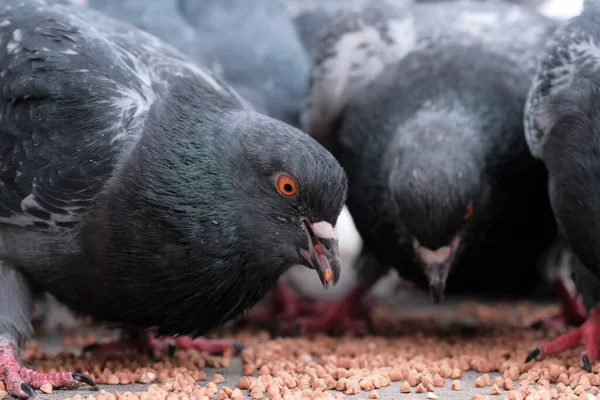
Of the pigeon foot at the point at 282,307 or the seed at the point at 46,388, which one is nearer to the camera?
the seed at the point at 46,388

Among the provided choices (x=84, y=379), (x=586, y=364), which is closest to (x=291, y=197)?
(x=84, y=379)

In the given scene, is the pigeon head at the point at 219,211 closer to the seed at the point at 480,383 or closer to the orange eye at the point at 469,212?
the seed at the point at 480,383

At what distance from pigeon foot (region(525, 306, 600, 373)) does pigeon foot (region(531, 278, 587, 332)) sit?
1337mm

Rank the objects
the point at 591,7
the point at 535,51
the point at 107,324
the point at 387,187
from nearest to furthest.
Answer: the point at 107,324 → the point at 591,7 → the point at 387,187 → the point at 535,51

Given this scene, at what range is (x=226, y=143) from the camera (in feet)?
14.9

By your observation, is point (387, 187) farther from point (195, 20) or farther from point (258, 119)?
point (195, 20)

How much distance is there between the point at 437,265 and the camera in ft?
18.5

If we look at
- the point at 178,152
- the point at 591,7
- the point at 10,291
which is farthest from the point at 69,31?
the point at 591,7

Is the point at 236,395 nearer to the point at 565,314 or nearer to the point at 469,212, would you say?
the point at 469,212

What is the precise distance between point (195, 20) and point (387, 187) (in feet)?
10.0

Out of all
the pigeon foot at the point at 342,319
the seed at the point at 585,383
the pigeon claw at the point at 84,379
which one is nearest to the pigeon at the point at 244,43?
the pigeon foot at the point at 342,319

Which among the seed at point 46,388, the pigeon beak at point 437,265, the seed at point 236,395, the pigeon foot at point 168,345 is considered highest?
the pigeon beak at point 437,265

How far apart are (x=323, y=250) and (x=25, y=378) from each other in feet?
5.38

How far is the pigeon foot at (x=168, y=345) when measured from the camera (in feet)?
18.5
